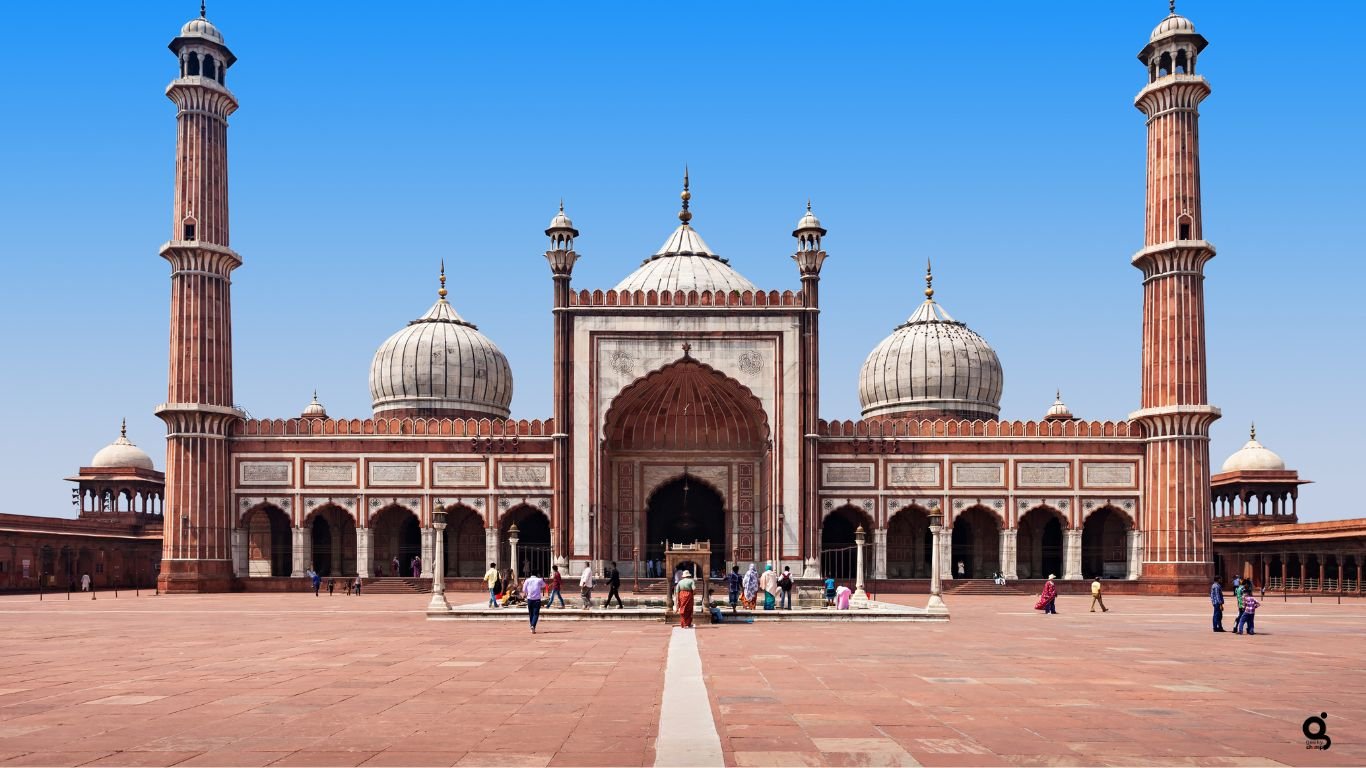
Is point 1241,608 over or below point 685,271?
below

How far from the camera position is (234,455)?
4028 cm

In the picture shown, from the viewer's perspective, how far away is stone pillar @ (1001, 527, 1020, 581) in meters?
39.8

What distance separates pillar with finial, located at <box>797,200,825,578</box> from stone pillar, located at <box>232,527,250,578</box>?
17461 millimetres

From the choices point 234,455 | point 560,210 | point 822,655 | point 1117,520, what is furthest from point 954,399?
point 822,655

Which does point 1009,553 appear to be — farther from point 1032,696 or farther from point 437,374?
point 1032,696

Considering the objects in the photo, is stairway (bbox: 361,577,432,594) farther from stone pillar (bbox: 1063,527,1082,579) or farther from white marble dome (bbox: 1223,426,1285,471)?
white marble dome (bbox: 1223,426,1285,471)

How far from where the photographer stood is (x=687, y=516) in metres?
41.3

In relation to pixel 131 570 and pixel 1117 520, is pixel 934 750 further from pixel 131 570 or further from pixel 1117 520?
pixel 131 570

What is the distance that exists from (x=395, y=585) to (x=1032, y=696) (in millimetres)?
31004

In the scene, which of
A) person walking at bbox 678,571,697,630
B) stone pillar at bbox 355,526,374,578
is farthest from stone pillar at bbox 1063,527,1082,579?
person walking at bbox 678,571,697,630

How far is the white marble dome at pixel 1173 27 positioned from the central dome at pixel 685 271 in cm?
1588

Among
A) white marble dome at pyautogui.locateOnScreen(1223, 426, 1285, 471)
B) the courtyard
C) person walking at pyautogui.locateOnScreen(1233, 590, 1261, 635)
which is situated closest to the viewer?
the courtyard

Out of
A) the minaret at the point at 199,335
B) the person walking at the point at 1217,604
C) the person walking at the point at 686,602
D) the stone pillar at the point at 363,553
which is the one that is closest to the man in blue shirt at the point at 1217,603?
the person walking at the point at 1217,604

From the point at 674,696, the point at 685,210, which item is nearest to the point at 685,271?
the point at 685,210
